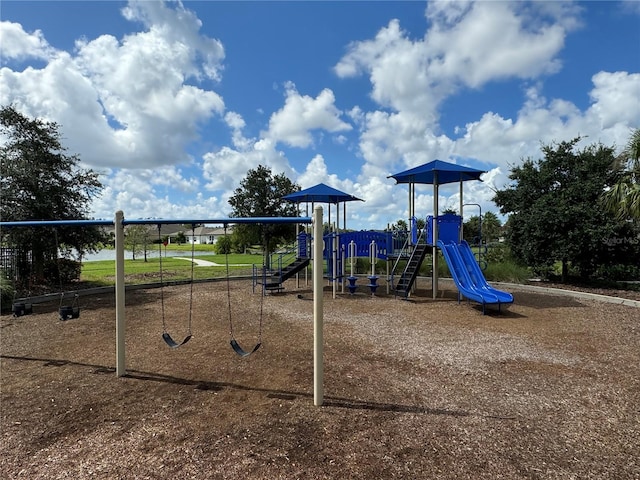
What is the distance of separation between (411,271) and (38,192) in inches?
477

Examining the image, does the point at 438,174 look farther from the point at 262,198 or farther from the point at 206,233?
the point at 206,233

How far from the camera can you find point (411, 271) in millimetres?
11336

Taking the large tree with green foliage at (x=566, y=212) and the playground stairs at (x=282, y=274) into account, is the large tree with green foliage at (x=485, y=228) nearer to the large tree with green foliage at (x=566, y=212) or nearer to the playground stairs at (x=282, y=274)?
the large tree with green foliage at (x=566, y=212)

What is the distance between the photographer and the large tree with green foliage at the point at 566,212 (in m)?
12.1

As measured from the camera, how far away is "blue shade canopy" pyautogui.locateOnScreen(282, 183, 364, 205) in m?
13.4

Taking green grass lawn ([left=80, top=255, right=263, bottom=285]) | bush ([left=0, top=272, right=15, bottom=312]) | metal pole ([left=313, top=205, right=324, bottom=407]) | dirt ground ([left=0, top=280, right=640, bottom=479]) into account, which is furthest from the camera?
green grass lawn ([left=80, top=255, right=263, bottom=285])

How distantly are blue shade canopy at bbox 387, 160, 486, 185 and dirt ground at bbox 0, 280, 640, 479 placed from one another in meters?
4.97

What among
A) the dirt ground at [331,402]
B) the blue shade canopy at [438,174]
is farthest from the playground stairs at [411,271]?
the dirt ground at [331,402]

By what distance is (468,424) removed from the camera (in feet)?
11.7

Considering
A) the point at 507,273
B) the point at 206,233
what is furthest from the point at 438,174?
the point at 206,233

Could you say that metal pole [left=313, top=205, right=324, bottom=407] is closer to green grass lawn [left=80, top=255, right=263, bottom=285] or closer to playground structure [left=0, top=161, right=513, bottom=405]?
playground structure [left=0, top=161, right=513, bottom=405]

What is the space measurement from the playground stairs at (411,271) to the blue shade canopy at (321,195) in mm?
3588

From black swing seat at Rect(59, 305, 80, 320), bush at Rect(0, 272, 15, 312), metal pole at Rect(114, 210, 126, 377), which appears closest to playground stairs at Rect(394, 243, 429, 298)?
metal pole at Rect(114, 210, 126, 377)

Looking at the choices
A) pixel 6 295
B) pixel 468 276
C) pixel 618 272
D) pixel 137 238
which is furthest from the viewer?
pixel 137 238
